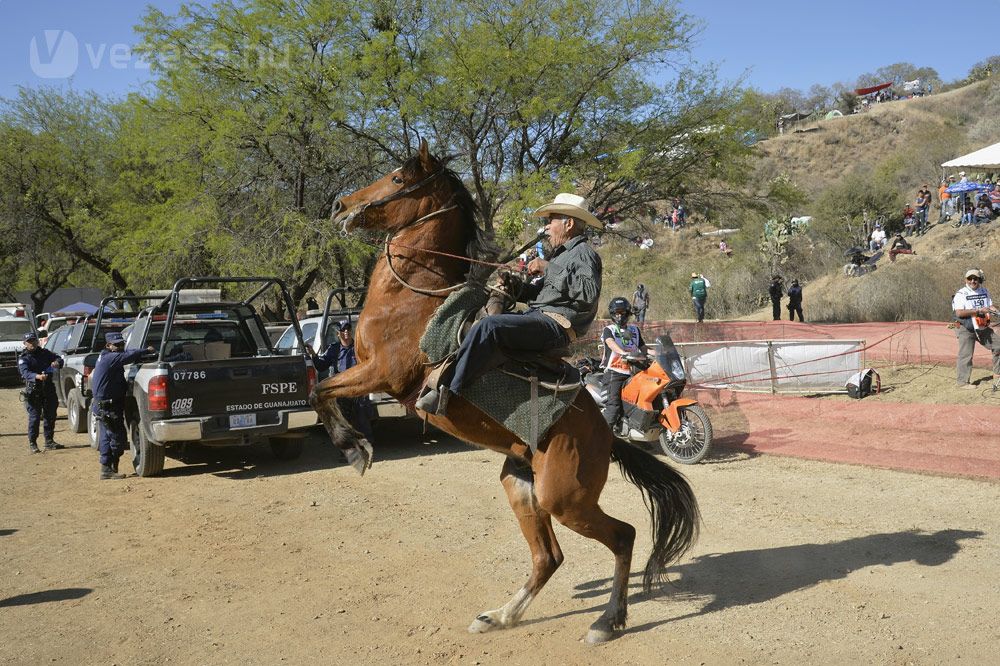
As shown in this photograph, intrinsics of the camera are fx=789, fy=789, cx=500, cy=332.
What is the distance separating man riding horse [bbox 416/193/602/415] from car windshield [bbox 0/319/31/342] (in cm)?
2403

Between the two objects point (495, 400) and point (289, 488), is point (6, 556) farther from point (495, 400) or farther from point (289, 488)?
point (495, 400)

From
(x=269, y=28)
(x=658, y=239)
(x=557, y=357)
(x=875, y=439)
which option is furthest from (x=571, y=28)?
(x=658, y=239)

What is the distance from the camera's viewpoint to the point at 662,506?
17.3 feet

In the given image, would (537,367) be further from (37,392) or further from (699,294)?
(699,294)

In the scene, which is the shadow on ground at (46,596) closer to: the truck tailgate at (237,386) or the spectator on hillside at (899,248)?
the truck tailgate at (237,386)

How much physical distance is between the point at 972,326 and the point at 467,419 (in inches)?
354

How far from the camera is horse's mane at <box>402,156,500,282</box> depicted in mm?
5078

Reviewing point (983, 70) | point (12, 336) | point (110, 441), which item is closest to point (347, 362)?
point (110, 441)

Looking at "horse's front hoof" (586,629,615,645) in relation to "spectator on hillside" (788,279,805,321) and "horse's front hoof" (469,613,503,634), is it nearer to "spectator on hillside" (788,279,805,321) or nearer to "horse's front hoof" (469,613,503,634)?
"horse's front hoof" (469,613,503,634)

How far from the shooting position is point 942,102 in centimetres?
6669

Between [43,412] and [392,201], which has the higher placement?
[392,201]

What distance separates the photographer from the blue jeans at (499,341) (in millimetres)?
4505

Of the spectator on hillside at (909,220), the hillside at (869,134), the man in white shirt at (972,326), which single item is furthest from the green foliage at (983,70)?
the man in white shirt at (972,326)

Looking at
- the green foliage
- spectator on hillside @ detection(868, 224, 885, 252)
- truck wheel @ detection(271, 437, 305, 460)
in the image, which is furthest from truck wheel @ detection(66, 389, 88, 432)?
the green foliage
